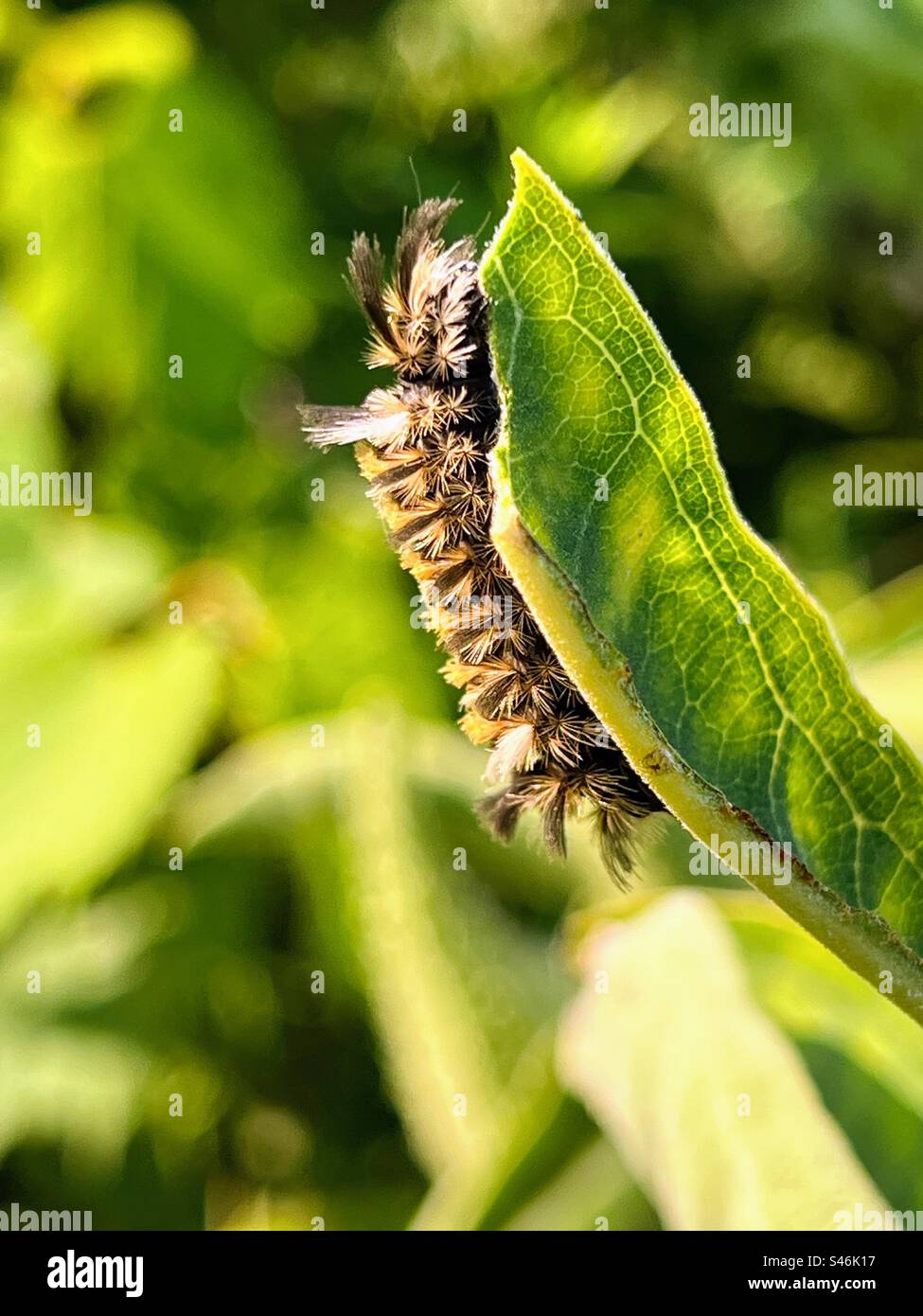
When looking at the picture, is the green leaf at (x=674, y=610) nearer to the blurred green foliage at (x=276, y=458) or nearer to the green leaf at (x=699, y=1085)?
the green leaf at (x=699, y=1085)

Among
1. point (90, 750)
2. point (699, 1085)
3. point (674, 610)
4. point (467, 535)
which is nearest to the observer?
point (674, 610)

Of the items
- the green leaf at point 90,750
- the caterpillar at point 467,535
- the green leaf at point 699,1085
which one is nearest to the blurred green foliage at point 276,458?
the green leaf at point 90,750

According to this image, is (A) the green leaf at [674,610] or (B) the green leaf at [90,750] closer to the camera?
(A) the green leaf at [674,610]

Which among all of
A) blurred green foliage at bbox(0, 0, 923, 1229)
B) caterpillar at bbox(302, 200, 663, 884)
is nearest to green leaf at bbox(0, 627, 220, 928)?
blurred green foliage at bbox(0, 0, 923, 1229)

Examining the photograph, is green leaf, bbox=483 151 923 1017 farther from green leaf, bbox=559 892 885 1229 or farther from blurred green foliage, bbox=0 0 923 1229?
blurred green foliage, bbox=0 0 923 1229

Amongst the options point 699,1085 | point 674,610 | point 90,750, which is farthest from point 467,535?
point 90,750

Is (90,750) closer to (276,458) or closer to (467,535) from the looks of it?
(276,458)
